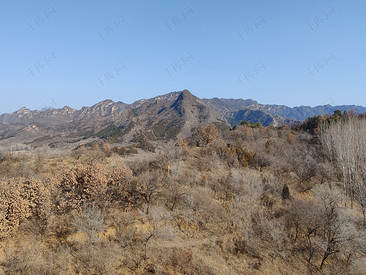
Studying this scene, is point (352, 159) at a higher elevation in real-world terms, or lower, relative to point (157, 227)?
lower

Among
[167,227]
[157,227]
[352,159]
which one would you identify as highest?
[157,227]

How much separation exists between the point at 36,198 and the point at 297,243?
1914cm

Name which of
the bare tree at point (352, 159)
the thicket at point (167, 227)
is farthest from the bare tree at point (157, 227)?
the bare tree at point (352, 159)

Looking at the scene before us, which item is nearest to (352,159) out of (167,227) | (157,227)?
(167,227)

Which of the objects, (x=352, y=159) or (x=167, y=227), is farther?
(x=352, y=159)

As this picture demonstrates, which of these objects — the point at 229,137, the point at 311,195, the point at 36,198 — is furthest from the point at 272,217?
the point at 229,137

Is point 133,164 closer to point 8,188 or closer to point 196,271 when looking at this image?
point 8,188

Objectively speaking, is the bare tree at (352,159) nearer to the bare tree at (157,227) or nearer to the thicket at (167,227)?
the thicket at (167,227)

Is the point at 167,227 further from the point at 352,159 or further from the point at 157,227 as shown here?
the point at 352,159

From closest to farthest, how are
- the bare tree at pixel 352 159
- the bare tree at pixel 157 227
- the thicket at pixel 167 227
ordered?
the thicket at pixel 167 227, the bare tree at pixel 157 227, the bare tree at pixel 352 159

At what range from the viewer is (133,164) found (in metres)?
26.3

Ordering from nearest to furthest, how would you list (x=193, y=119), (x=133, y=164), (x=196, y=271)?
(x=196, y=271), (x=133, y=164), (x=193, y=119)

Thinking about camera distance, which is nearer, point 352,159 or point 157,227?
point 157,227

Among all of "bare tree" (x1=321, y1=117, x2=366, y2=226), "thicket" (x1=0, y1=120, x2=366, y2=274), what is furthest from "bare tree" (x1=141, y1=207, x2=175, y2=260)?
"bare tree" (x1=321, y1=117, x2=366, y2=226)
